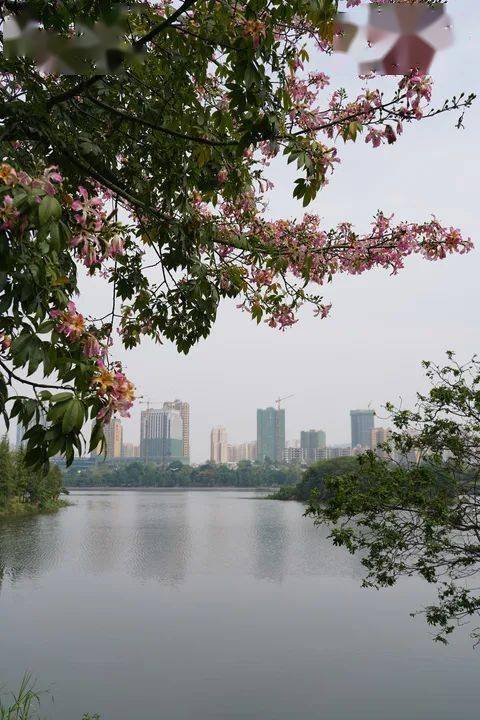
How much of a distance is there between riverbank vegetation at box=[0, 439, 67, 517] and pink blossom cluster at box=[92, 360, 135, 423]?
27521 millimetres

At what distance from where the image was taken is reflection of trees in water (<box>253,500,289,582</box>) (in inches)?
720

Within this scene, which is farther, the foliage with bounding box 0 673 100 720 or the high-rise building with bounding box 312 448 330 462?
the high-rise building with bounding box 312 448 330 462

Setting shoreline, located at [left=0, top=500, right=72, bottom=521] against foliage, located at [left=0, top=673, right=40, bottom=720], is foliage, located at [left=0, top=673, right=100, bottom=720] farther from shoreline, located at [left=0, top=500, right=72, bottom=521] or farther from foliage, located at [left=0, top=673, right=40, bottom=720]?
shoreline, located at [left=0, top=500, right=72, bottom=521]

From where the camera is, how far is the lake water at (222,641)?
8680 millimetres

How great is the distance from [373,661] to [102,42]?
10.9 meters

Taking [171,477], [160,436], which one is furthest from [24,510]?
[160,436]

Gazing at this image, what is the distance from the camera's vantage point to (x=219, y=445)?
14212cm

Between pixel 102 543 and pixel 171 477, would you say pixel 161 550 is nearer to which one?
pixel 102 543

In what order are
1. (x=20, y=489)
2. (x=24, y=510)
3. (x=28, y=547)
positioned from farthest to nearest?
(x=24, y=510) → (x=20, y=489) → (x=28, y=547)

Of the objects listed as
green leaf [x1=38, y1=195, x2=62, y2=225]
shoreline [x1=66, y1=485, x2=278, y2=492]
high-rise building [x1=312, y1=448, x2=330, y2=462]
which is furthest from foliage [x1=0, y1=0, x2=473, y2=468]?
high-rise building [x1=312, y1=448, x2=330, y2=462]

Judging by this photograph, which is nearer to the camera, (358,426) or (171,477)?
(171,477)

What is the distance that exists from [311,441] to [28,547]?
110 meters

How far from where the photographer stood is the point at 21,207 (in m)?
1.60

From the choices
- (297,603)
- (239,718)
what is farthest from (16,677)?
(297,603)
